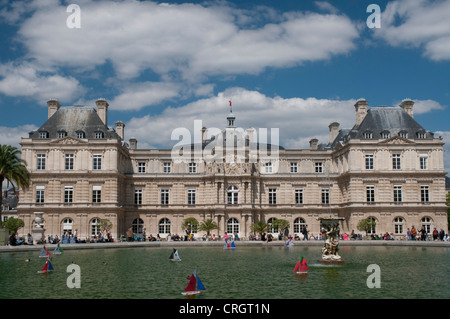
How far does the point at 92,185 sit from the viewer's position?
191ft

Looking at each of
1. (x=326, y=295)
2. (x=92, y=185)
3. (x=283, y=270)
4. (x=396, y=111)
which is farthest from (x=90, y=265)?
(x=396, y=111)

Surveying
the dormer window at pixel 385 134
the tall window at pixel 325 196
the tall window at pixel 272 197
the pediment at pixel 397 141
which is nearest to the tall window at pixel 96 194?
the tall window at pixel 272 197

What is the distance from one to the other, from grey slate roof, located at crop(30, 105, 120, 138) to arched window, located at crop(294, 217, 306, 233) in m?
25.1

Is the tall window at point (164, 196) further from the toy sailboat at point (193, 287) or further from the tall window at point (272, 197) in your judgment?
the toy sailboat at point (193, 287)

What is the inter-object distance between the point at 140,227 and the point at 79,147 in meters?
12.7

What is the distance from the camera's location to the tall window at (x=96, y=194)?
2290 inches

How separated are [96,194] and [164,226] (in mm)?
9792

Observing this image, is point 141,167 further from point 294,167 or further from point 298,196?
point 298,196

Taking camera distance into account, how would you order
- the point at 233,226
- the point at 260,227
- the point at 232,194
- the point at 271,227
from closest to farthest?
the point at 260,227 < the point at 271,227 < the point at 233,226 < the point at 232,194

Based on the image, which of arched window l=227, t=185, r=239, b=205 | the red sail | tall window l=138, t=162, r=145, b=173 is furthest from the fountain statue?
tall window l=138, t=162, r=145, b=173

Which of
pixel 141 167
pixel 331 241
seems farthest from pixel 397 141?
pixel 331 241

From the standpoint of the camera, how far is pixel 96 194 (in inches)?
2293

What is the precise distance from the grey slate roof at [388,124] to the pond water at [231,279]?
31148 mm
